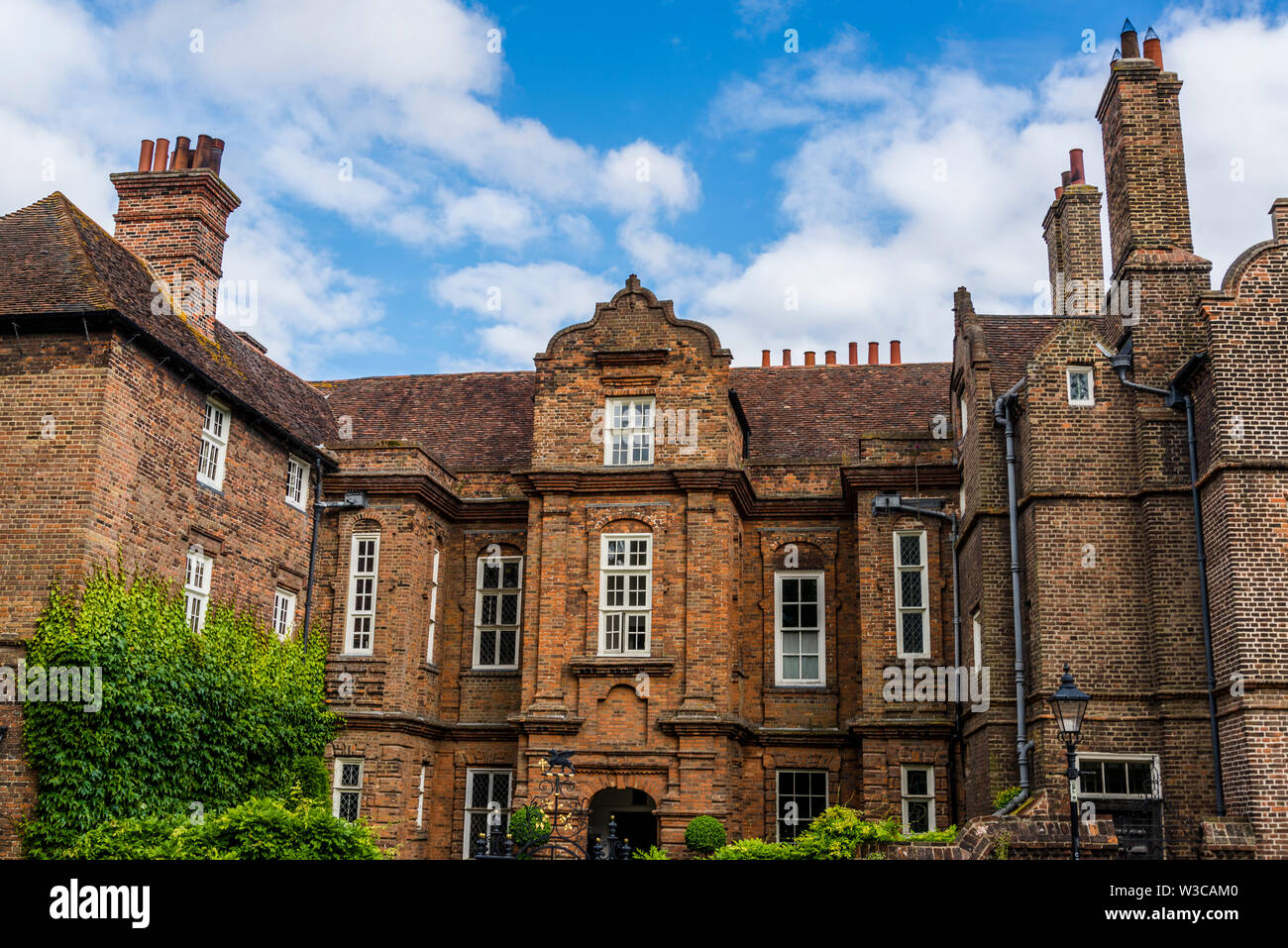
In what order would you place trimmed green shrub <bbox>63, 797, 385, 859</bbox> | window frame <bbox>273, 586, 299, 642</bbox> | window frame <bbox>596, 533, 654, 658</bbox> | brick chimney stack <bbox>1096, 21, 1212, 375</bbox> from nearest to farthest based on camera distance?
trimmed green shrub <bbox>63, 797, 385, 859</bbox> < brick chimney stack <bbox>1096, 21, 1212, 375</bbox> < window frame <bbox>596, 533, 654, 658</bbox> < window frame <bbox>273, 586, 299, 642</bbox>

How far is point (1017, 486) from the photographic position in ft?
65.0

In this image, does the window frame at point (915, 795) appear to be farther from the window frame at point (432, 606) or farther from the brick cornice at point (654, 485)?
the window frame at point (432, 606)

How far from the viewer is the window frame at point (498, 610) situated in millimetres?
25688

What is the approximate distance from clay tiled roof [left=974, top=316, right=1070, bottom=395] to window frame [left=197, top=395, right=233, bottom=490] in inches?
557

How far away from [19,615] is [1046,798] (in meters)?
15.1

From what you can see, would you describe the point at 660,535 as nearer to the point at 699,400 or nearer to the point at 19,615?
the point at 699,400

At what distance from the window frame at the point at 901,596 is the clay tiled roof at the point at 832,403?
2526mm

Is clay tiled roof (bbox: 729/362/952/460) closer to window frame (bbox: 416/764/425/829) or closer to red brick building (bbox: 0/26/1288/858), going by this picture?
red brick building (bbox: 0/26/1288/858)

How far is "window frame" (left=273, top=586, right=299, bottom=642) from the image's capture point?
945 inches

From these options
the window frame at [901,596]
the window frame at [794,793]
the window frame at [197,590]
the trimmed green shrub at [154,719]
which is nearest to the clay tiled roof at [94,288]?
the window frame at [197,590]

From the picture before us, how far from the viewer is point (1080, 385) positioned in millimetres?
18969

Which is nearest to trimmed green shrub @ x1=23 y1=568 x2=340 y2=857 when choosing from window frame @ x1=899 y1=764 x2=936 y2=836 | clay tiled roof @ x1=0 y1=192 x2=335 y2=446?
clay tiled roof @ x1=0 y1=192 x2=335 y2=446

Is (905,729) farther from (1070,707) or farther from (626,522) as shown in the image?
(1070,707)
